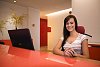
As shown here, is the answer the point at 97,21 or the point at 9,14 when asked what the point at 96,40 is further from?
the point at 9,14

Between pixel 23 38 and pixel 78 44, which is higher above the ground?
pixel 23 38

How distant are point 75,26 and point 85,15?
81.4 inches

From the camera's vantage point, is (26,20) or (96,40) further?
(26,20)

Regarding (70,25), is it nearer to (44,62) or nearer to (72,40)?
(72,40)

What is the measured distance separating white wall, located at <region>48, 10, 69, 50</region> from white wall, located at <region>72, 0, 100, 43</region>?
157 inches

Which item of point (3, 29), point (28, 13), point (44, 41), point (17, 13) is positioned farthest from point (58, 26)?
point (44, 41)

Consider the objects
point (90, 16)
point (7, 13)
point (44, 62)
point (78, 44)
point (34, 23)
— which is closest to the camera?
point (44, 62)

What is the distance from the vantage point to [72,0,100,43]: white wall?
3846 millimetres

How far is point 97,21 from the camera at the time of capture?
3830mm

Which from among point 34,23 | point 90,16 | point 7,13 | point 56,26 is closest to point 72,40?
point 90,16

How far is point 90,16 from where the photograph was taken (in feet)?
13.0

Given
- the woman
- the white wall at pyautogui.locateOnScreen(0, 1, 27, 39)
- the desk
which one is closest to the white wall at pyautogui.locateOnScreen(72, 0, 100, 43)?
the woman

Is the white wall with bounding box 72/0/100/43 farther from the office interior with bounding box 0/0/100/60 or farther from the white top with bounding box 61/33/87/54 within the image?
the white top with bounding box 61/33/87/54

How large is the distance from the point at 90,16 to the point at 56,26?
475 cm
